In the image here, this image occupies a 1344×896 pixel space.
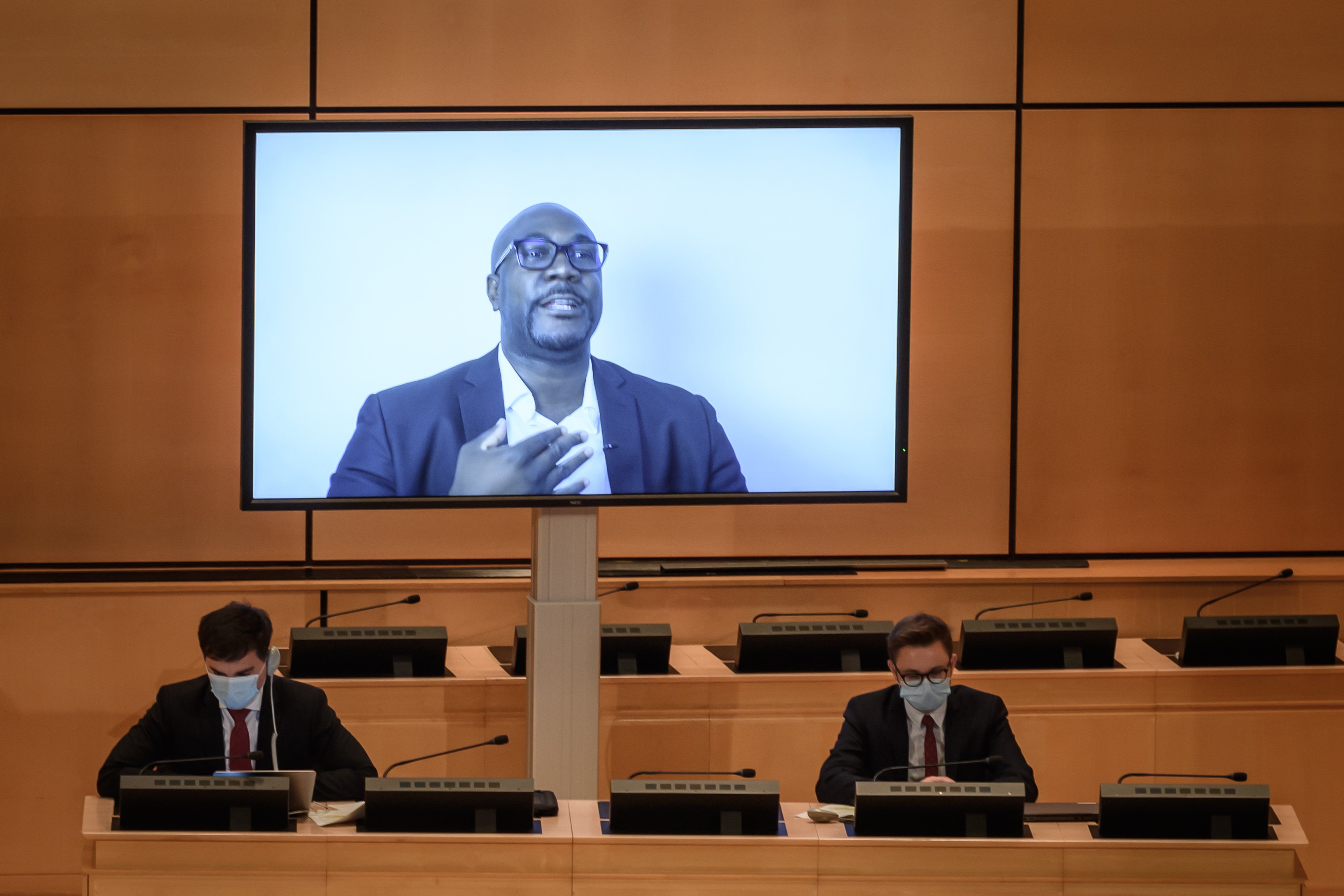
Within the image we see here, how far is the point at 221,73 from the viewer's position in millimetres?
4703

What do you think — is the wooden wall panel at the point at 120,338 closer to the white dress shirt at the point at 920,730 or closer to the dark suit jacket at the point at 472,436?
the dark suit jacket at the point at 472,436

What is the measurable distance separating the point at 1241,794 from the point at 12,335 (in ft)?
12.8

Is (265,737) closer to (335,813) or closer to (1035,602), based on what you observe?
(335,813)

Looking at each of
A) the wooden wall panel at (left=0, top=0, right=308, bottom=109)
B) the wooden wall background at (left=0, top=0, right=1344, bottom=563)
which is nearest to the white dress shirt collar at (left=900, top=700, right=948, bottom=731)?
the wooden wall background at (left=0, top=0, right=1344, bottom=563)

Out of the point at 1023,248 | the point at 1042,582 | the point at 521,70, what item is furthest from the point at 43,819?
the point at 1023,248

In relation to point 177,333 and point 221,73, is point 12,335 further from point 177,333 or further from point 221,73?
point 221,73

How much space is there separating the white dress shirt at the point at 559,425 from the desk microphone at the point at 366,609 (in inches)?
30.2

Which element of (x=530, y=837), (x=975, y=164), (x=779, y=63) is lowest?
(x=530, y=837)

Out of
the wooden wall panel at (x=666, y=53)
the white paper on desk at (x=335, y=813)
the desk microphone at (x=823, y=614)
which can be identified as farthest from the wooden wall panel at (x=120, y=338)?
the white paper on desk at (x=335, y=813)

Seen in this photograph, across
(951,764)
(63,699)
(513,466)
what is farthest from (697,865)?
(63,699)

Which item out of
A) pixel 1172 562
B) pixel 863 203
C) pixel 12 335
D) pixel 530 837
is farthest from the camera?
pixel 1172 562

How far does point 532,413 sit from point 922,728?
1.27 meters

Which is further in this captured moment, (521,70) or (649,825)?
(521,70)

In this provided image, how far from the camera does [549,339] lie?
375cm
